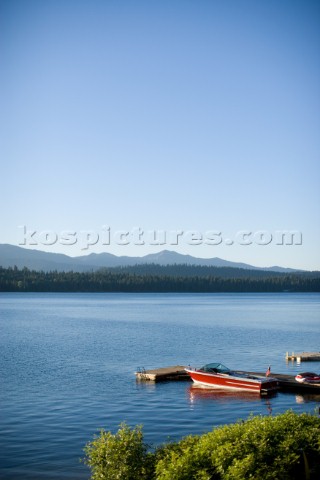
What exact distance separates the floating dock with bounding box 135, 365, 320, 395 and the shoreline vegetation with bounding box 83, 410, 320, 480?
1121 inches

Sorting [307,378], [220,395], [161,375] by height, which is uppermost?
[307,378]

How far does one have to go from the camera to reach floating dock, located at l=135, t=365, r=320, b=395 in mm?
46969

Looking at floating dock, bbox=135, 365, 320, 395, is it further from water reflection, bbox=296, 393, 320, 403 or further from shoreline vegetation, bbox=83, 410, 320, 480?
shoreline vegetation, bbox=83, 410, 320, 480

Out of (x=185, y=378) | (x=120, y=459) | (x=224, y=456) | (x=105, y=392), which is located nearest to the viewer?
(x=224, y=456)

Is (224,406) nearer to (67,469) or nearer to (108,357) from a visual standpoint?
(67,469)

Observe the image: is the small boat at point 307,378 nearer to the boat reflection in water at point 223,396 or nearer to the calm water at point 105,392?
the calm water at point 105,392

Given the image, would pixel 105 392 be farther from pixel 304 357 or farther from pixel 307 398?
pixel 304 357

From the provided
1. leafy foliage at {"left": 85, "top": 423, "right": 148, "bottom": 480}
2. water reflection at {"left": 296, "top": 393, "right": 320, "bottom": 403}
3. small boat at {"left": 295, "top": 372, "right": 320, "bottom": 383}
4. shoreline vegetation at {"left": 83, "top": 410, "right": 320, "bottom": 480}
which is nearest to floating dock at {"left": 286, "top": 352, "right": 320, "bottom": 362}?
small boat at {"left": 295, "top": 372, "right": 320, "bottom": 383}

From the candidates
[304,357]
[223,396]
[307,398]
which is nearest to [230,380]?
[223,396]

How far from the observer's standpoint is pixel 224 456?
17.4 metres

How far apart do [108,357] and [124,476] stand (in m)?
50.9

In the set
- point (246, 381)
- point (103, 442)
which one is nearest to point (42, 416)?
point (246, 381)

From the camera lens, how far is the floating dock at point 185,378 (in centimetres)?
4697

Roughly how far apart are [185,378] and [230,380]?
21.9 ft
